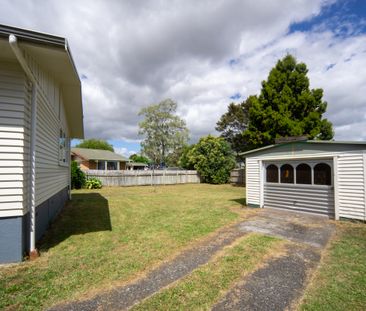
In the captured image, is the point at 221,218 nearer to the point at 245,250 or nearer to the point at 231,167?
the point at 245,250

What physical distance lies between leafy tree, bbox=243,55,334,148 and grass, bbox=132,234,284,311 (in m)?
13.8

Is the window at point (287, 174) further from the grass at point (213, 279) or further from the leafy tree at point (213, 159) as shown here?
the leafy tree at point (213, 159)

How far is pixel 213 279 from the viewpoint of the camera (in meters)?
3.06

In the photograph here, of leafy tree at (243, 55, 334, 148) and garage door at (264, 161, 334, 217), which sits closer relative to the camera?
garage door at (264, 161, 334, 217)

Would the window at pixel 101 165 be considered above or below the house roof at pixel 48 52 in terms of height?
below

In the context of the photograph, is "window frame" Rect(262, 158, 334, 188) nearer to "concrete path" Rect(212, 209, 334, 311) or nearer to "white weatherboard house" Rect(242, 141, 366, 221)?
"white weatherboard house" Rect(242, 141, 366, 221)

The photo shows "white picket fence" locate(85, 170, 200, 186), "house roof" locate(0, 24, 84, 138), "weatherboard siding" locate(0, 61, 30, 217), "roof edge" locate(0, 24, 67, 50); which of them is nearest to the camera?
"roof edge" locate(0, 24, 67, 50)

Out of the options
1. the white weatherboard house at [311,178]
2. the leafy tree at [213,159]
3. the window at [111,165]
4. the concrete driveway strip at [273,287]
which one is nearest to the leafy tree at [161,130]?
the window at [111,165]

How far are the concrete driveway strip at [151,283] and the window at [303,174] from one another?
437 cm

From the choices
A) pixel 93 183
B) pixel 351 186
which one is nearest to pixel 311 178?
pixel 351 186

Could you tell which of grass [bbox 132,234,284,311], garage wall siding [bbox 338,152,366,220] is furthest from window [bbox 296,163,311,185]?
grass [bbox 132,234,284,311]

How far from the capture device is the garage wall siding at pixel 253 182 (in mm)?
8680

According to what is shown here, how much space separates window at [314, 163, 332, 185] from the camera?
6.81 metres

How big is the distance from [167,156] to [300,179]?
A: 86.4 feet
